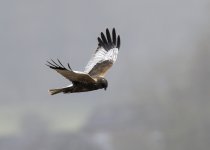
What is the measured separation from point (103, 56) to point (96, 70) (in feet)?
12.9

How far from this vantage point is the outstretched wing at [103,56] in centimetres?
4718

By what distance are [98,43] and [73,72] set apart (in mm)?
13914

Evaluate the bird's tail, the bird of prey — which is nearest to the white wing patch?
the bird of prey

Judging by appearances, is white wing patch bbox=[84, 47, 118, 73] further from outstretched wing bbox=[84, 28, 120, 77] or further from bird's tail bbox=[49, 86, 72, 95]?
bird's tail bbox=[49, 86, 72, 95]

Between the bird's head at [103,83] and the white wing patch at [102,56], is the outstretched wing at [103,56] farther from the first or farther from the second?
the bird's head at [103,83]

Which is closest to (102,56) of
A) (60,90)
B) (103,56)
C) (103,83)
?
(103,56)

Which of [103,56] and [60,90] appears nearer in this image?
[60,90]

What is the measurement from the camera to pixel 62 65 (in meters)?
37.5

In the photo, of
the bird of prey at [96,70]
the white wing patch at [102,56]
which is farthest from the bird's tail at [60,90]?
the white wing patch at [102,56]

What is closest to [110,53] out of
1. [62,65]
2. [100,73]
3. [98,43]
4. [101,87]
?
[98,43]

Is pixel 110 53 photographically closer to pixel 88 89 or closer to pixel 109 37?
pixel 109 37

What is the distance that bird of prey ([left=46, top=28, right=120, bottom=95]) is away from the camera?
3962 centimetres

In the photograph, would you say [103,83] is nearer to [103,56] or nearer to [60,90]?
[60,90]

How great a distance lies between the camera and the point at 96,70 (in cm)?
4719
